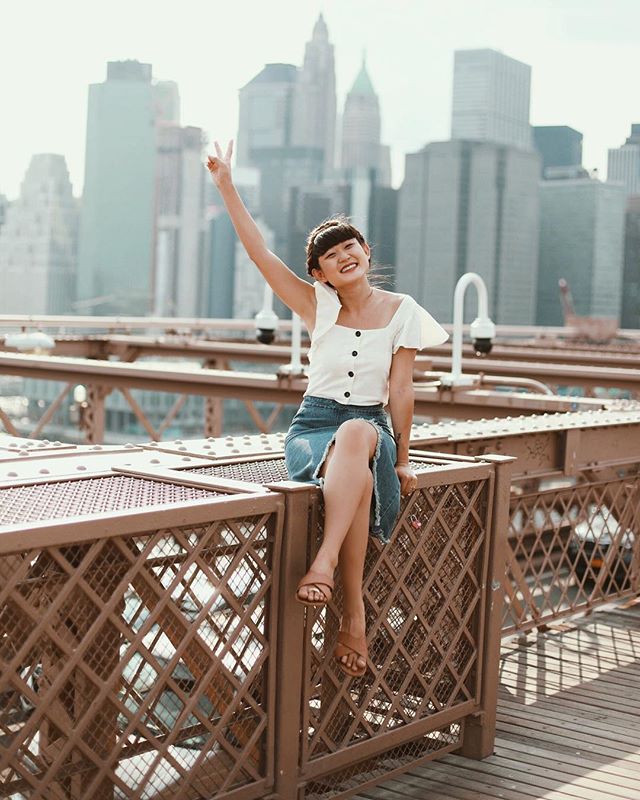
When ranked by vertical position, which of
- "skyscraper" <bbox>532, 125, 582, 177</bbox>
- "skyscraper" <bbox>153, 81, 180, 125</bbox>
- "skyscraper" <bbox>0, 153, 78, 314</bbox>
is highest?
"skyscraper" <bbox>153, 81, 180, 125</bbox>

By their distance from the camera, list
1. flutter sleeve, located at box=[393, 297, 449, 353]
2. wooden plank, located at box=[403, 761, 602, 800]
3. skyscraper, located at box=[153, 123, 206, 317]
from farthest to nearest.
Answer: skyscraper, located at box=[153, 123, 206, 317] < wooden plank, located at box=[403, 761, 602, 800] < flutter sleeve, located at box=[393, 297, 449, 353]

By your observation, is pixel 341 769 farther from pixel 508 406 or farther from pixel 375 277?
pixel 508 406

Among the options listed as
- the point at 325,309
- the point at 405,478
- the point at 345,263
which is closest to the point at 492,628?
the point at 405,478

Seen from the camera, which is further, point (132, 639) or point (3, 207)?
point (3, 207)

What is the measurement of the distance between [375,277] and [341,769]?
70.0 inches

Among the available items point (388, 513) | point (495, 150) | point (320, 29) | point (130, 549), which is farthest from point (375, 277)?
point (320, 29)

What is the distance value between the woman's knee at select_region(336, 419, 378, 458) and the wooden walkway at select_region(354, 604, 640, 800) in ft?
4.26

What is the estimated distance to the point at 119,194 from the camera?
159750mm

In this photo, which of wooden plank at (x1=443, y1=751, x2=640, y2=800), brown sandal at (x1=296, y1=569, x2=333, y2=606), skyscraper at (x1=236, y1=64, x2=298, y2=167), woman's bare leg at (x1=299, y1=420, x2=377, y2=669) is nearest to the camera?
brown sandal at (x1=296, y1=569, x2=333, y2=606)

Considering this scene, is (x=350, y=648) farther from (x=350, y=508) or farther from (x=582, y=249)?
(x=582, y=249)

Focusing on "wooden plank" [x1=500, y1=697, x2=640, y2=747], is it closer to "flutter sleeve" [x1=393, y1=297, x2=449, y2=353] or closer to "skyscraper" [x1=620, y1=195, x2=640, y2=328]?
"flutter sleeve" [x1=393, y1=297, x2=449, y2=353]

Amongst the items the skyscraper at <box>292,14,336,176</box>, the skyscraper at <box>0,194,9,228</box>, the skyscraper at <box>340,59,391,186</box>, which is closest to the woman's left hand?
the skyscraper at <box>0,194,9,228</box>

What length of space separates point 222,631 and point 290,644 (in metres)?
0.32

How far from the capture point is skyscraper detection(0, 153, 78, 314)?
447 feet
